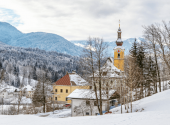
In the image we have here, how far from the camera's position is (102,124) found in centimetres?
1473

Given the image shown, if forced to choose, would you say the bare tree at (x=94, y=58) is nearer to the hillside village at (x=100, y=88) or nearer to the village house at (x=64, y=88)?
the hillside village at (x=100, y=88)

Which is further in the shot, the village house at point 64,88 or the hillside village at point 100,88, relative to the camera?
the village house at point 64,88

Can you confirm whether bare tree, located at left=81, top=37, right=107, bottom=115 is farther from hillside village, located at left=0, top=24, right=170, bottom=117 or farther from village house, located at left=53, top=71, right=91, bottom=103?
village house, located at left=53, top=71, right=91, bottom=103

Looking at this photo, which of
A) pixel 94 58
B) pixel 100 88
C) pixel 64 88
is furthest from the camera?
pixel 64 88

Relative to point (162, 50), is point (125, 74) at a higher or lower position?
lower

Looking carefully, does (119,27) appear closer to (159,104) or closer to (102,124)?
(159,104)

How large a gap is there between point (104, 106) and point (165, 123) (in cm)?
2154

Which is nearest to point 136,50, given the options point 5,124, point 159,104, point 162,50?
point 162,50

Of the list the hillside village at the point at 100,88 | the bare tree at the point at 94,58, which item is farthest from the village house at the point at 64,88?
the bare tree at the point at 94,58

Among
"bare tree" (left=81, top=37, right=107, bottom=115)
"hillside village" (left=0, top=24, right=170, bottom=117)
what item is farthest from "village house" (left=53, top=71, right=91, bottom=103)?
"bare tree" (left=81, top=37, right=107, bottom=115)

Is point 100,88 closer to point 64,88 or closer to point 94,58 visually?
point 94,58

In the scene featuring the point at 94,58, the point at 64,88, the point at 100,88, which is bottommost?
the point at 64,88

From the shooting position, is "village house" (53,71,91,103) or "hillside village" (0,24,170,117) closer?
"hillside village" (0,24,170,117)

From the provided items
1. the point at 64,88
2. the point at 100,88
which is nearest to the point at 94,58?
the point at 100,88
